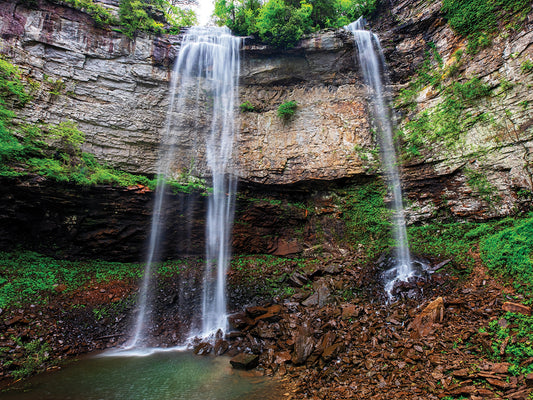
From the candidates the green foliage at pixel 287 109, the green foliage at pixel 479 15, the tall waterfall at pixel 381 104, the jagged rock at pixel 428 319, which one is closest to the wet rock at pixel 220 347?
the jagged rock at pixel 428 319

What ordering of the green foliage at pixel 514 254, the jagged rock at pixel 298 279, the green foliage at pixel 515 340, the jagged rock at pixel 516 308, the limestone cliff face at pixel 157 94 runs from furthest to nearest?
the limestone cliff face at pixel 157 94
the jagged rock at pixel 298 279
the green foliage at pixel 514 254
the jagged rock at pixel 516 308
the green foliage at pixel 515 340

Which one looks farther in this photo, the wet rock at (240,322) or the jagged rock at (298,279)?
the jagged rock at (298,279)

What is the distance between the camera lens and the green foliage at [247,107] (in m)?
12.3

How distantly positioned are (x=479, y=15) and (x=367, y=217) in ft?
27.6

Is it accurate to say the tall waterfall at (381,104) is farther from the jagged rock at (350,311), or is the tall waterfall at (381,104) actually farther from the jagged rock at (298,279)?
the jagged rock at (350,311)

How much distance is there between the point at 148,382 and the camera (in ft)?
16.6

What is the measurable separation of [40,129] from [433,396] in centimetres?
1328

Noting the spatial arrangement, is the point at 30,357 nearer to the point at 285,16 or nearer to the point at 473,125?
the point at 473,125

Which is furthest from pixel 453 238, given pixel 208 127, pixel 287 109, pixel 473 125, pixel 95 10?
pixel 95 10

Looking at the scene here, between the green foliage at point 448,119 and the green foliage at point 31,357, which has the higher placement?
the green foliage at point 448,119

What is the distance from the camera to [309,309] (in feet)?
25.5

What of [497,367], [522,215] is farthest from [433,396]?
[522,215]

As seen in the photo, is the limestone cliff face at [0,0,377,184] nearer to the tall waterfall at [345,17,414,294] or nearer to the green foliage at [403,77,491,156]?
the tall waterfall at [345,17,414,294]

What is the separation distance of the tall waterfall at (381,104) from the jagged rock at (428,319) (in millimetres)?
4431
